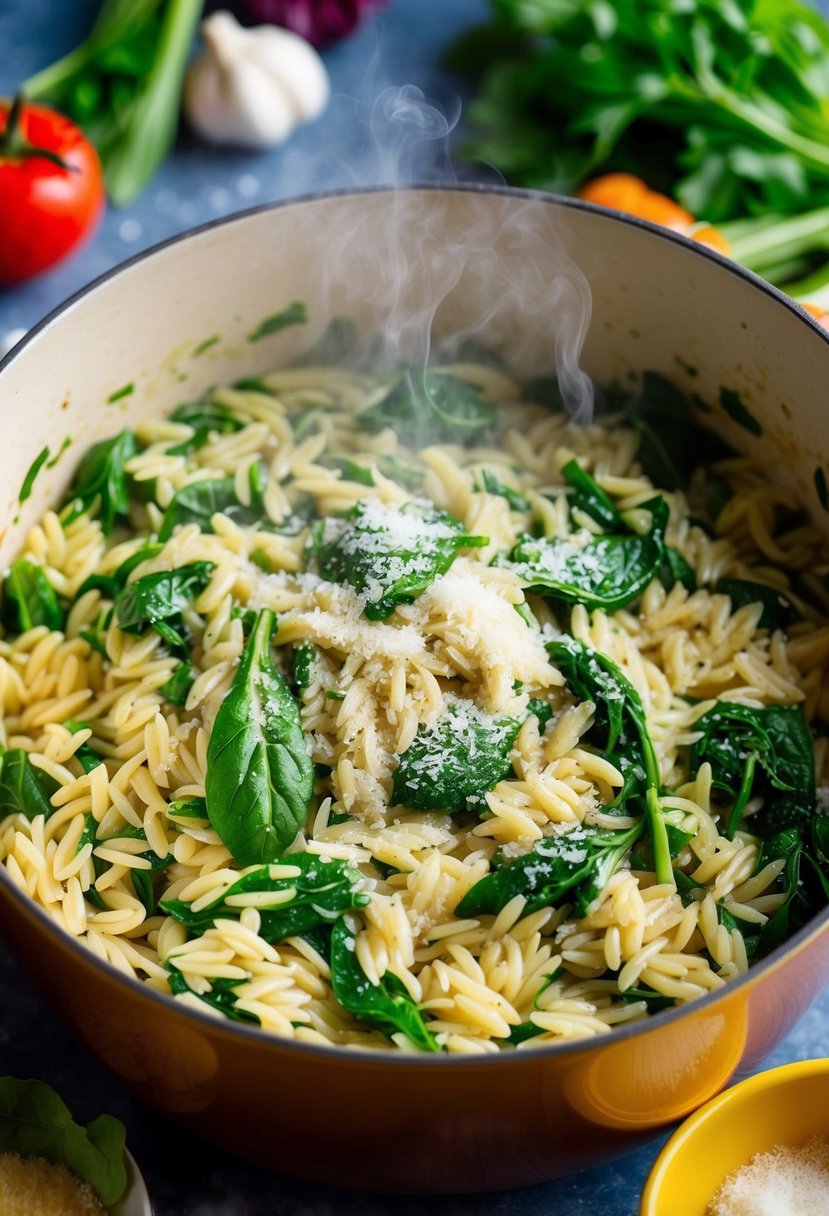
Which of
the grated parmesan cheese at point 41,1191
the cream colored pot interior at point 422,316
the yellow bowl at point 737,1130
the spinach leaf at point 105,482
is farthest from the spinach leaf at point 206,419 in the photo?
the yellow bowl at point 737,1130

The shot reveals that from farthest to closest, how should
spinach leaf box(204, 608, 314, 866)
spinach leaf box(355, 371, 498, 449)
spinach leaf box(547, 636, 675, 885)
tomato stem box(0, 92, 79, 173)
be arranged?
tomato stem box(0, 92, 79, 173)
spinach leaf box(355, 371, 498, 449)
spinach leaf box(547, 636, 675, 885)
spinach leaf box(204, 608, 314, 866)

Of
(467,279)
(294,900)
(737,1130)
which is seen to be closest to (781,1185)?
(737,1130)

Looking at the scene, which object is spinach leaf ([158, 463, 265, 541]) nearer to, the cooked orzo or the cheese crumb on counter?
the cooked orzo

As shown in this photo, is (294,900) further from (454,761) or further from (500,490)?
(500,490)

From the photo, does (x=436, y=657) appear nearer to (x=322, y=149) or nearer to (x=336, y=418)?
(x=336, y=418)

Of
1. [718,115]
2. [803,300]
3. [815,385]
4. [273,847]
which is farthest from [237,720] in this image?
[718,115]

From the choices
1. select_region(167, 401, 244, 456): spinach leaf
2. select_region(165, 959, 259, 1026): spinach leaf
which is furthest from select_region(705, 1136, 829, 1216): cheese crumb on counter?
select_region(167, 401, 244, 456): spinach leaf
